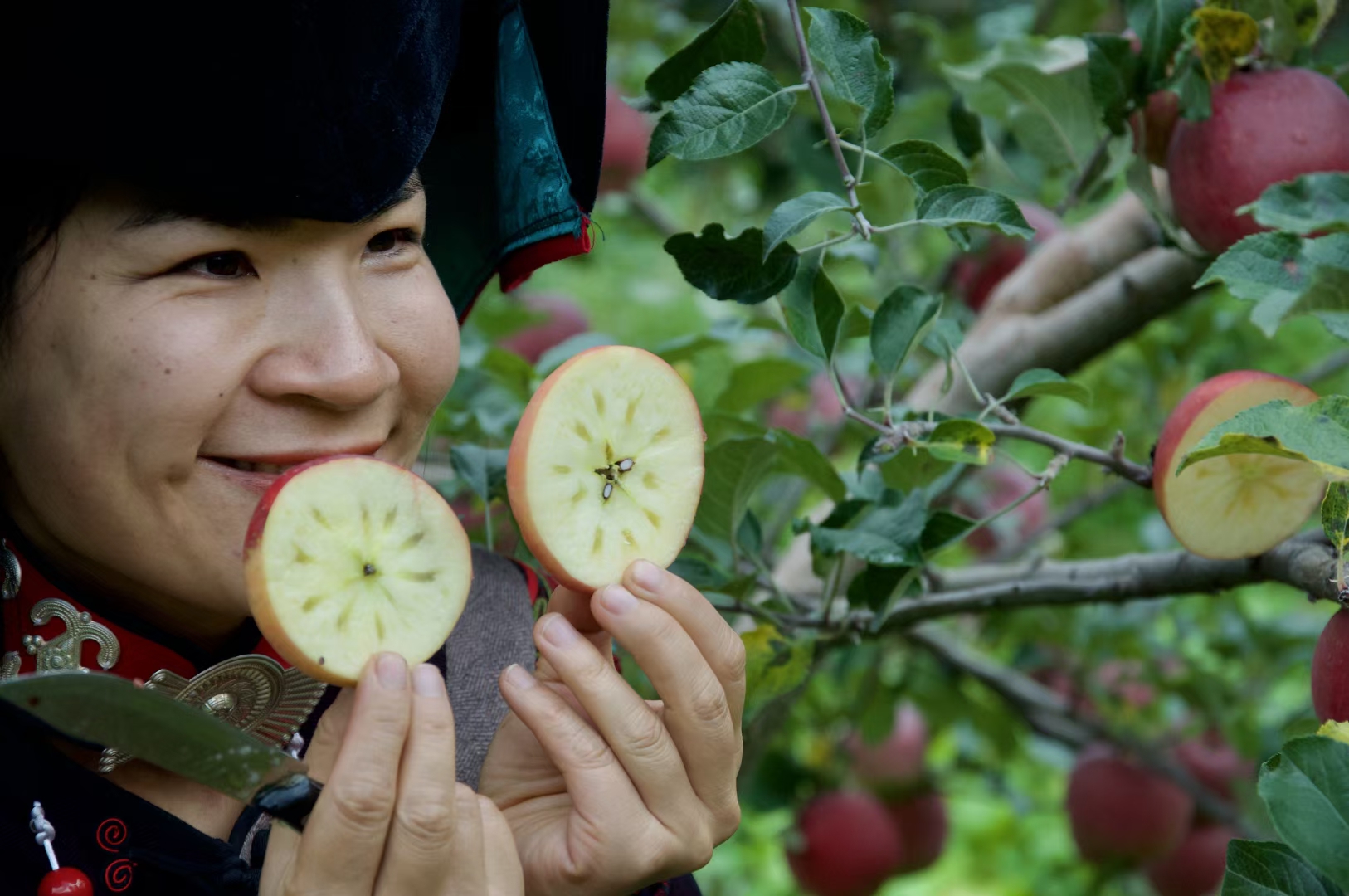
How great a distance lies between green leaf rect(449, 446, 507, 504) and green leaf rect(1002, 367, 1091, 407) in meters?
0.35

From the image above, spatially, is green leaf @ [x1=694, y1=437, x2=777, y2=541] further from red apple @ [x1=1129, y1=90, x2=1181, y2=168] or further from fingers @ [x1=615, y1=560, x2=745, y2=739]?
red apple @ [x1=1129, y1=90, x2=1181, y2=168]

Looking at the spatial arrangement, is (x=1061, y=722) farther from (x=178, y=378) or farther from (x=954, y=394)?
(x=178, y=378)

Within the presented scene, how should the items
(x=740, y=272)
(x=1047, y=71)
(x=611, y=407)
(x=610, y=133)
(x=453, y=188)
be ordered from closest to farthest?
(x=611, y=407) < (x=740, y=272) < (x=453, y=188) < (x=1047, y=71) < (x=610, y=133)

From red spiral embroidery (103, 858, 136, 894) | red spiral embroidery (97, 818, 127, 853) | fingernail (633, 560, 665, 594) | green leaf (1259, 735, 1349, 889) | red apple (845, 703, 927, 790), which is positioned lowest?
red apple (845, 703, 927, 790)

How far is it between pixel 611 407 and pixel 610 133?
1.42 m

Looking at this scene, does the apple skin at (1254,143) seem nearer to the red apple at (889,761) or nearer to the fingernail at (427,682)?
the fingernail at (427,682)

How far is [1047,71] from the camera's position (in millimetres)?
1111

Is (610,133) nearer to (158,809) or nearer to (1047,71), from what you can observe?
(1047,71)

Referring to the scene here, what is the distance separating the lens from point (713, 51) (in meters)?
0.90

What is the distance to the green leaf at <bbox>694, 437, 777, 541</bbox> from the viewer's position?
949 mm

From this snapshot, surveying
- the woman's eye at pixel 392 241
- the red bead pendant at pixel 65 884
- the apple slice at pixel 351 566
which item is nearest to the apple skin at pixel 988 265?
the woman's eye at pixel 392 241

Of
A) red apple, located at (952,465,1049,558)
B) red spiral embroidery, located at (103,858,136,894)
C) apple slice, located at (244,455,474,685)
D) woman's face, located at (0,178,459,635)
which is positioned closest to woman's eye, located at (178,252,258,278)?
woman's face, located at (0,178,459,635)

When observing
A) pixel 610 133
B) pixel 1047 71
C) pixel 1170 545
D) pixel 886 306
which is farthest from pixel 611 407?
pixel 610 133

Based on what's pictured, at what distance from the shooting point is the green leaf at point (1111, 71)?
99cm
